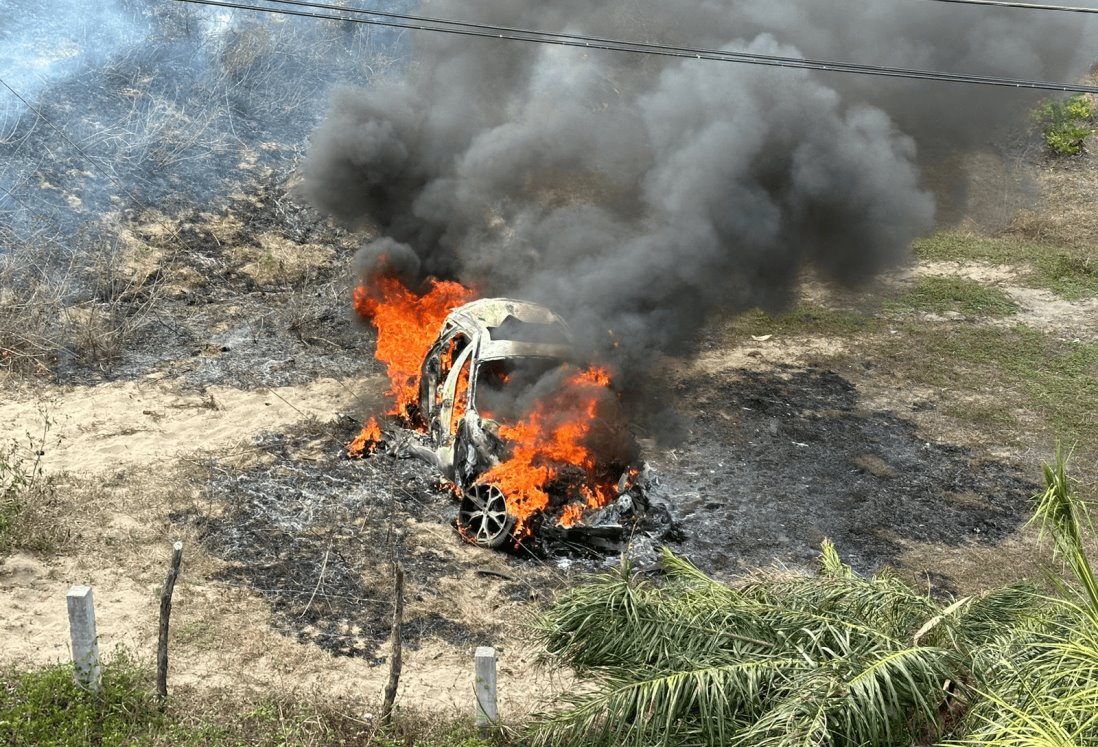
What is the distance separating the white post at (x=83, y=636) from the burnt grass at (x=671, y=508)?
1.36 meters

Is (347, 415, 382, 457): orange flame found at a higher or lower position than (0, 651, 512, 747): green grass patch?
higher

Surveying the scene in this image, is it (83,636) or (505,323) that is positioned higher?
(505,323)

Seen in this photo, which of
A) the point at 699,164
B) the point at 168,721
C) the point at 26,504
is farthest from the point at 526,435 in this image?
the point at 26,504

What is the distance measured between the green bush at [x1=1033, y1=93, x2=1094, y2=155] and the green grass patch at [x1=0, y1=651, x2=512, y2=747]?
18587mm

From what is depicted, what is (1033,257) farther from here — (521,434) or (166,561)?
(166,561)

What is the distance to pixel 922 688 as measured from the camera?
4043mm

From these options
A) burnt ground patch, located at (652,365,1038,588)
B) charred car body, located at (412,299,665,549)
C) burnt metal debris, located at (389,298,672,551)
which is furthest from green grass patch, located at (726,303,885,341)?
charred car body, located at (412,299,665,549)

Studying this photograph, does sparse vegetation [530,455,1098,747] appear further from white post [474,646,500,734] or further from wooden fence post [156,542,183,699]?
wooden fence post [156,542,183,699]

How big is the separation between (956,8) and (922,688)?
9.69 meters

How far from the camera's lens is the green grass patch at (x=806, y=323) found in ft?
44.9

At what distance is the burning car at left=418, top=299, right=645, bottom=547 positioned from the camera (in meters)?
8.05

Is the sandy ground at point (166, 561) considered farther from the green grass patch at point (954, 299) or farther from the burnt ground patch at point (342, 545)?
the green grass patch at point (954, 299)

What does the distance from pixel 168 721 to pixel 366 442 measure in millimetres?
4127

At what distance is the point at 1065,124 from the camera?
19781 mm
